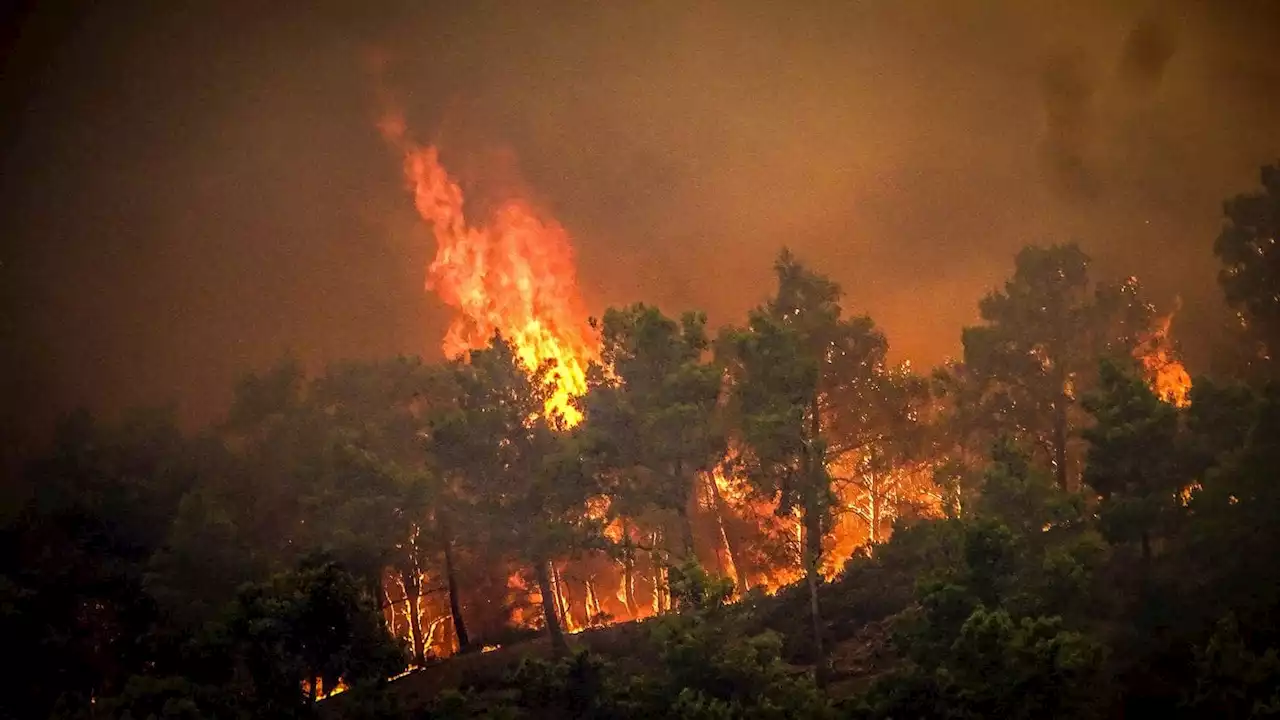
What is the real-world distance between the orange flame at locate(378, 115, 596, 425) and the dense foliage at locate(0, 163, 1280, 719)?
22.6 meters

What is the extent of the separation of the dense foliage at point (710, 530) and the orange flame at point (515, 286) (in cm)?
2257

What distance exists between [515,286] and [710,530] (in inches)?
1343

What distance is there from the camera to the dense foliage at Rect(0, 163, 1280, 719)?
16.1 metres

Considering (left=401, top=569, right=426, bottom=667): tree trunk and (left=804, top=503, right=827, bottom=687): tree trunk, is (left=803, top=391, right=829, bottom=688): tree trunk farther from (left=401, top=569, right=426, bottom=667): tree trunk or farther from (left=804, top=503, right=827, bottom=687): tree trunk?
(left=401, top=569, right=426, bottom=667): tree trunk

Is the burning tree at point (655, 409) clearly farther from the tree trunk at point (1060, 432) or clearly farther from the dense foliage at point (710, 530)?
the tree trunk at point (1060, 432)

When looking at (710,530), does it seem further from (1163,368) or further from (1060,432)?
(1163,368)

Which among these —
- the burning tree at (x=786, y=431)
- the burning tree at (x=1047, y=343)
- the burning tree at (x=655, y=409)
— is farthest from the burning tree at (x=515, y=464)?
the burning tree at (x=1047, y=343)

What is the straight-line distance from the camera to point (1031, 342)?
106ft

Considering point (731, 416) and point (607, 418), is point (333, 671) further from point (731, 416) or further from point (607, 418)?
point (731, 416)

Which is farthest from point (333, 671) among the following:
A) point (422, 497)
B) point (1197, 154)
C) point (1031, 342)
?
point (1197, 154)

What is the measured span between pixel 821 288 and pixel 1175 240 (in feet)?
166

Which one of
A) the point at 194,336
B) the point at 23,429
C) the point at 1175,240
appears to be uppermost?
the point at 194,336

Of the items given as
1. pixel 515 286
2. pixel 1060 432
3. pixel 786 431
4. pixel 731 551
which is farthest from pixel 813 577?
pixel 515 286

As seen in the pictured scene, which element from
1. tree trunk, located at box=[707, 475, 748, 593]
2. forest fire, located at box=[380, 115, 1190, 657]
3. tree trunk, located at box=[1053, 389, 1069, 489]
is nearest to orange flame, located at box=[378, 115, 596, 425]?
forest fire, located at box=[380, 115, 1190, 657]
